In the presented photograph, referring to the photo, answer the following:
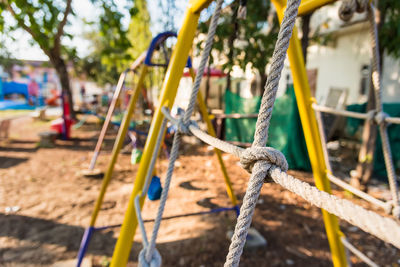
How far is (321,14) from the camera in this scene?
7.80 m

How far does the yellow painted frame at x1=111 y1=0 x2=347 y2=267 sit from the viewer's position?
104 centimetres

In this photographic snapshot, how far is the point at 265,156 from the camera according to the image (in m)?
0.52

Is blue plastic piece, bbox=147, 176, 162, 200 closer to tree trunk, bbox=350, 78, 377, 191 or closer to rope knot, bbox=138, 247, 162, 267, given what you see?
rope knot, bbox=138, 247, 162, 267

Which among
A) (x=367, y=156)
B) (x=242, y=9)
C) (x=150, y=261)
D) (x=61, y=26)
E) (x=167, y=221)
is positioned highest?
(x=61, y=26)

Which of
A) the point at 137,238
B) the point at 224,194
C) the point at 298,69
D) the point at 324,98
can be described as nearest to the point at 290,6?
the point at 298,69

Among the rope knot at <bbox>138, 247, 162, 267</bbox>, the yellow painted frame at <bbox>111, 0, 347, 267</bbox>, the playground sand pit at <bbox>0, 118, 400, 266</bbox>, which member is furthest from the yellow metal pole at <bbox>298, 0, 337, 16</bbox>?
the playground sand pit at <bbox>0, 118, 400, 266</bbox>

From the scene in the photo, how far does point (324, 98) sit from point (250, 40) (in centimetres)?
417

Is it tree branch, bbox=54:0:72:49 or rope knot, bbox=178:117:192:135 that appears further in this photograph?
tree branch, bbox=54:0:72:49

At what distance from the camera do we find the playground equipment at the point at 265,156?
0.41 meters

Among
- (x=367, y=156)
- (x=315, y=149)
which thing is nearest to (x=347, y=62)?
(x=367, y=156)

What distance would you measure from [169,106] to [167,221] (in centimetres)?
183

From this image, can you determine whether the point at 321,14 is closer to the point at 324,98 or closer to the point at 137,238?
the point at 324,98

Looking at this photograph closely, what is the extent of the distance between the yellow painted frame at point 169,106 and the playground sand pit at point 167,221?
0.80 meters

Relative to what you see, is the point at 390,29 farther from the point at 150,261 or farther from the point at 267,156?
the point at 150,261
